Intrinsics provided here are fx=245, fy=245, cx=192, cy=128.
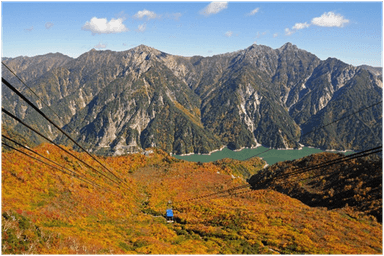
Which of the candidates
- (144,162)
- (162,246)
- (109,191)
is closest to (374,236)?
(162,246)

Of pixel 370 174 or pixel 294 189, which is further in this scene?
pixel 294 189

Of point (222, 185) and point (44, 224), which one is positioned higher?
point (44, 224)

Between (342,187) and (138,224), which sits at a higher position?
(138,224)

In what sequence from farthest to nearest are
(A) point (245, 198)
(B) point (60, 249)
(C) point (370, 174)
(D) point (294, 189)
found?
→ (D) point (294, 189)
(A) point (245, 198)
(C) point (370, 174)
(B) point (60, 249)

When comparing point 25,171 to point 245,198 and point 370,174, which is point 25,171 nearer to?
point 245,198

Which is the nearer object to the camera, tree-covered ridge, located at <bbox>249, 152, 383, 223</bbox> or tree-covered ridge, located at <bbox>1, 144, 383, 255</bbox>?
tree-covered ridge, located at <bbox>1, 144, 383, 255</bbox>

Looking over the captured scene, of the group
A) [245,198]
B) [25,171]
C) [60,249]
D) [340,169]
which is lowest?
[245,198]

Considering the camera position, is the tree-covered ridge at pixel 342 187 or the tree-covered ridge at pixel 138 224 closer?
the tree-covered ridge at pixel 138 224

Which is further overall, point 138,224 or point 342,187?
point 342,187
